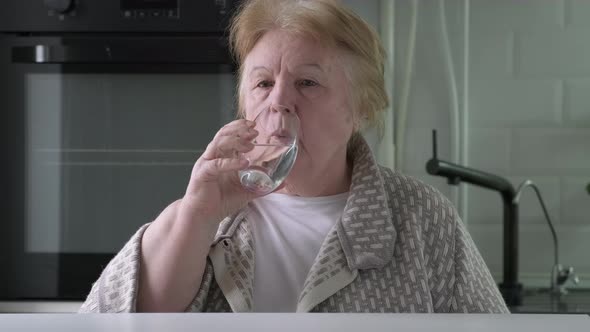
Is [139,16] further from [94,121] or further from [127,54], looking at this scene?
[94,121]

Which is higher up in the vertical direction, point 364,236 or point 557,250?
point 364,236

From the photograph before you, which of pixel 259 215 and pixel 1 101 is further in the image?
pixel 1 101

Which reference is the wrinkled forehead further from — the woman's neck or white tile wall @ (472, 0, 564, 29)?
white tile wall @ (472, 0, 564, 29)

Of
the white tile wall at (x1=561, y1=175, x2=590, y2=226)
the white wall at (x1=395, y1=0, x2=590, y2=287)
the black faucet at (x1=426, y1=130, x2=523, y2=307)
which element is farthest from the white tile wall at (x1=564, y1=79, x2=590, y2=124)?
the black faucet at (x1=426, y1=130, x2=523, y2=307)

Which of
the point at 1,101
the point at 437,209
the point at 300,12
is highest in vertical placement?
the point at 300,12

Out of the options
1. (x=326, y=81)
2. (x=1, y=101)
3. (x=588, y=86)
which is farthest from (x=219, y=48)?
(x=588, y=86)

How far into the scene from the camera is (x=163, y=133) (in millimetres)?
2082

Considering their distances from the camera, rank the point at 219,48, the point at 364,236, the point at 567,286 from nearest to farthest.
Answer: the point at 364,236, the point at 219,48, the point at 567,286

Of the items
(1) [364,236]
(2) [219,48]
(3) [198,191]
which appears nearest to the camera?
(3) [198,191]

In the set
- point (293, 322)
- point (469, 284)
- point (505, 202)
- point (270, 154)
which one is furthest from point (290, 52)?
point (505, 202)

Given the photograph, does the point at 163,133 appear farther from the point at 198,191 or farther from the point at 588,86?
the point at 588,86

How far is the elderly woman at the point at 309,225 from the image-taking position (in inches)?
50.7

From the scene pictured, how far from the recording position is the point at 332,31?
146cm

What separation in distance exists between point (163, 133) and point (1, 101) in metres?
0.39
